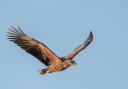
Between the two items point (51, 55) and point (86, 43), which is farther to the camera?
point (86, 43)

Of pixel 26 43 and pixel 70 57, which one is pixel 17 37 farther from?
pixel 70 57

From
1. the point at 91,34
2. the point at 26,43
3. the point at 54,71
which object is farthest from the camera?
the point at 91,34

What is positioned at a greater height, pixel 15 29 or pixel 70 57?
pixel 15 29

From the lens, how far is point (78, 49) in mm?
19703

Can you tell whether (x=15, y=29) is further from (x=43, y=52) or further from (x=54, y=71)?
(x=54, y=71)

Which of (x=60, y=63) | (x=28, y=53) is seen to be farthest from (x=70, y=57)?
(x=28, y=53)

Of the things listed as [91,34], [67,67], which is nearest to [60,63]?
[67,67]

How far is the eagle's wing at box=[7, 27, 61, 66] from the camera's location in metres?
18.9

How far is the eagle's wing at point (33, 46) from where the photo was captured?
746 inches

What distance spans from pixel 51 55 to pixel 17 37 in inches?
77.3

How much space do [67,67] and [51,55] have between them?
118cm

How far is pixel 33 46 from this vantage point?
63.1 ft

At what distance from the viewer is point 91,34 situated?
842 inches

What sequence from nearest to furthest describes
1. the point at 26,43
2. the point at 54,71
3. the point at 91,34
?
the point at 54,71 < the point at 26,43 < the point at 91,34
